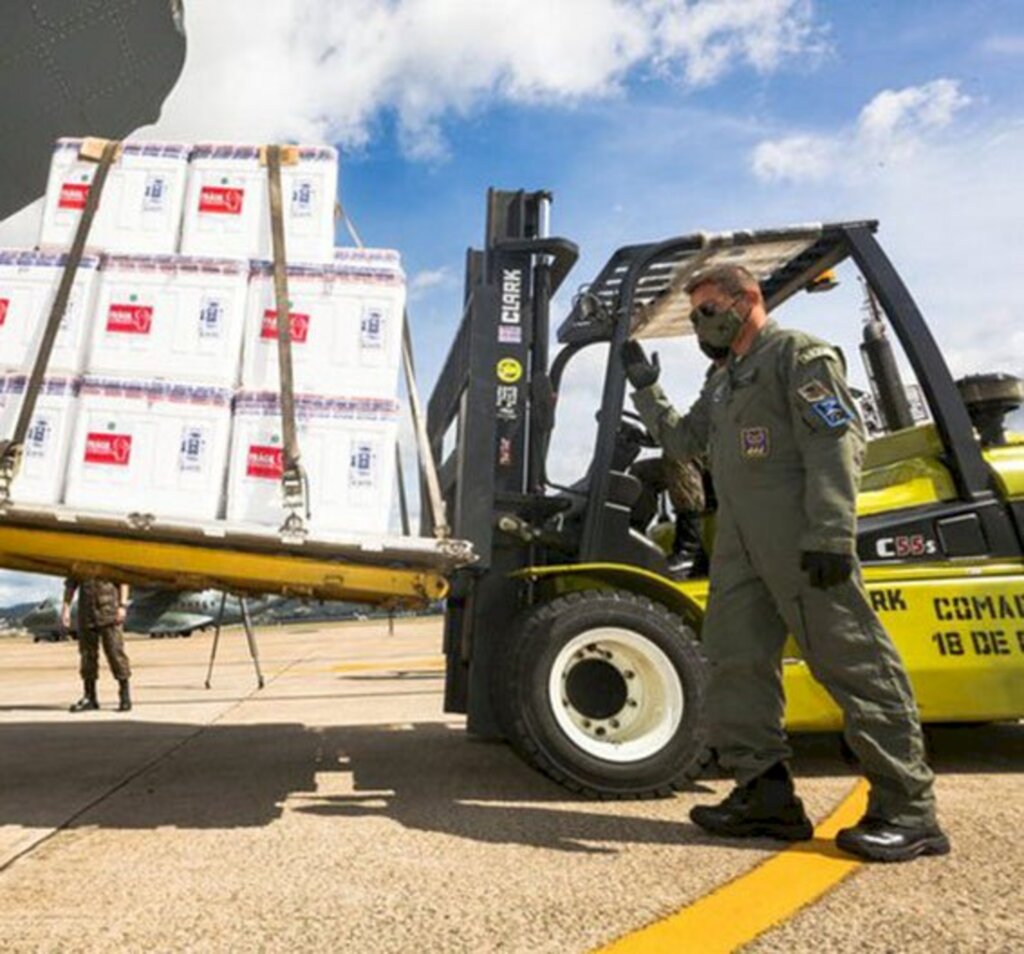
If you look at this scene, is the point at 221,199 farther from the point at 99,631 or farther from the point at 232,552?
the point at 99,631

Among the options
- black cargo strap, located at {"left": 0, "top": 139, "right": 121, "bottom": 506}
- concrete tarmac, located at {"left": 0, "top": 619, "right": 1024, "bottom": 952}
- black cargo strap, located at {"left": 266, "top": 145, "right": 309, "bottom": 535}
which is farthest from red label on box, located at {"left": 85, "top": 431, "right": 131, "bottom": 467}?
concrete tarmac, located at {"left": 0, "top": 619, "right": 1024, "bottom": 952}

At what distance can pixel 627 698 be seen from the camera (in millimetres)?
3592

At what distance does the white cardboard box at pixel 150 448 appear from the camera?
10.4 ft

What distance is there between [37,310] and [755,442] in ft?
8.98

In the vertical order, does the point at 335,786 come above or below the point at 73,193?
below

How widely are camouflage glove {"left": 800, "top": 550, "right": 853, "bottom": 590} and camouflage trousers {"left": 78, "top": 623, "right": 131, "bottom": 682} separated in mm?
6277

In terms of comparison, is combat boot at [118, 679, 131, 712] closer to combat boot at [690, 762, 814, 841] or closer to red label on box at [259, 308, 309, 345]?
red label on box at [259, 308, 309, 345]

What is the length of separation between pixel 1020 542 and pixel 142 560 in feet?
11.9

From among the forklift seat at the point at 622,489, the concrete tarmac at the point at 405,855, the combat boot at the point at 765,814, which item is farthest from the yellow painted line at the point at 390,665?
the combat boot at the point at 765,814

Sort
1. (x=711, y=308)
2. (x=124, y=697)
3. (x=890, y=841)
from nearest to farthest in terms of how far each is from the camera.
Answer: (x=890, y=841) < (x=711, y=308) < (x=124, y=697)

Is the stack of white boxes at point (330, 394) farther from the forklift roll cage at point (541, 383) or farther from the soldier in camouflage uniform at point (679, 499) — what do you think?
the soldier in camouflage uniform at point (679, 499)

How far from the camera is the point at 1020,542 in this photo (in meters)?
3.75

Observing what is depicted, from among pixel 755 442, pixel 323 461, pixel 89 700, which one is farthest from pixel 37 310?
pixel 89 700

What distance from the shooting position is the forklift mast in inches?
153
